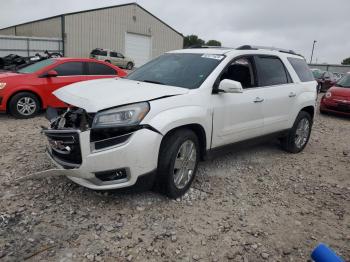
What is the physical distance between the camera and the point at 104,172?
3.23 m

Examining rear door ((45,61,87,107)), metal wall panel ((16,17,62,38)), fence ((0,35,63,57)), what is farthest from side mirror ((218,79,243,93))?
metal wall panel ((16,17,62,38))

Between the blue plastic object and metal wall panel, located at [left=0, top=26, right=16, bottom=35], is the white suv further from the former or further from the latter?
metal wall panel, located at [left=0, top=26, right=16, bottom=35]

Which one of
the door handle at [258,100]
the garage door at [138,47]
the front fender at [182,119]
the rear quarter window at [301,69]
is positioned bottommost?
the front fender at [182,119]

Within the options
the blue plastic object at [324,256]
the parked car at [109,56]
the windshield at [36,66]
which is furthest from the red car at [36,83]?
the parked car at [109,56]

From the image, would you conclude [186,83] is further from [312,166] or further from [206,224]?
[312,166]

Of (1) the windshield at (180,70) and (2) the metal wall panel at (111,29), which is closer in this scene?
(1) the windshield at (180,70)

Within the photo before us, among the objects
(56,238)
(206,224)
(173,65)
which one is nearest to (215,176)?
(206,224)

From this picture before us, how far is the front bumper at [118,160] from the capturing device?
3170mm

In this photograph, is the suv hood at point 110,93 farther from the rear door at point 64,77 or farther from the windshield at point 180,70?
the rear door at point 64,77

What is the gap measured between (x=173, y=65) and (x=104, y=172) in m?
1.96

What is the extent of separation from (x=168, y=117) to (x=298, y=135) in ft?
11.1

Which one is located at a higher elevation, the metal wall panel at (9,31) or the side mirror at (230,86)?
the metal wall panel at (9,31)

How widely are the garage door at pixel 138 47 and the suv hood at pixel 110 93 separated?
2955 centimetres

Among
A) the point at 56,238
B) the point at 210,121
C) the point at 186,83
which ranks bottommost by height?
the point at 56,238
